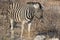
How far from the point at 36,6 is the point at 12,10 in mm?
518

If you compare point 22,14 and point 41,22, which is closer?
point 22,14

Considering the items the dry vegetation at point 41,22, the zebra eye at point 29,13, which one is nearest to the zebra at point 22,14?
the zebra eye at point 29,13

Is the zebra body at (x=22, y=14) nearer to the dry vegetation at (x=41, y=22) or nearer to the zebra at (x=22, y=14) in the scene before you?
the zebra at (x=22, y=14)

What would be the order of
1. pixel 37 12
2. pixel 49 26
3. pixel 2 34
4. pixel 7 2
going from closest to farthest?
1. pixel 2 34
2. pixel 49 26
3. pixel 37 12
4. pixel 7 2

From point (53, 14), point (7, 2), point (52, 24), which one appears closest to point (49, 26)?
point (52, 24)

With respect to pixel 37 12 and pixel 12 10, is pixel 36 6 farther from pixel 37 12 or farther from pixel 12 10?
pixel 12 10

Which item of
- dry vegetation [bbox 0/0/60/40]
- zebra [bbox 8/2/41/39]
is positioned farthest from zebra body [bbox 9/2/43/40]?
dry vegetation [bbox 0/0/60/40]

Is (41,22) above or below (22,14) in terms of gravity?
below

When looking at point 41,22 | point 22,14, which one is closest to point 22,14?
point 22,14

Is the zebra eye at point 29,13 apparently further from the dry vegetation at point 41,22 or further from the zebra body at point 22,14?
the dry vegetation at point 41,22

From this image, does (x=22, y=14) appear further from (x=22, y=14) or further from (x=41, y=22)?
(x=41, y=22)

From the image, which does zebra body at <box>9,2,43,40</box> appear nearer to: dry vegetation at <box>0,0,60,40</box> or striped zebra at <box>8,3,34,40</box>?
striped zebra at <box>8,3,34,40</box>

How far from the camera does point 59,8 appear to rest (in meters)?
3.20

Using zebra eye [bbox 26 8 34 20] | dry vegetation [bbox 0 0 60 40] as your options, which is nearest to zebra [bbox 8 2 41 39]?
zebra eye [bbox 26 8 34 20]
